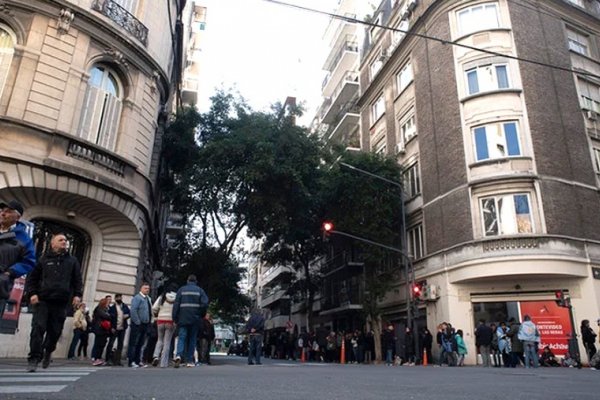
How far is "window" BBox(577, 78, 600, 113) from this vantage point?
24.4m

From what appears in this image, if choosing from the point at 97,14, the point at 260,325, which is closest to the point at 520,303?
the point at 260,325

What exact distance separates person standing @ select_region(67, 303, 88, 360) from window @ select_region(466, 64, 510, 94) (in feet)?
63.9

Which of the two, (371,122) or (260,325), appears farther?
(371,122)

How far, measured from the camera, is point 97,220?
15453mm

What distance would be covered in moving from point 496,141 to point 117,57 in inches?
646

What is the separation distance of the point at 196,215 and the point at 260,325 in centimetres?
861

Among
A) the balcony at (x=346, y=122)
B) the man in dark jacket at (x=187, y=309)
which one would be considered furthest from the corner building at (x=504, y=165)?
the man in dark jacket at (x=187, y=309)

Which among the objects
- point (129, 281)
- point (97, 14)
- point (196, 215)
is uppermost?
point (97, 14)

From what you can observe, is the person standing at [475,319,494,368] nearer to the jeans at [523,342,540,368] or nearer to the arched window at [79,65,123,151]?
the jeans at [523,342,540,368]

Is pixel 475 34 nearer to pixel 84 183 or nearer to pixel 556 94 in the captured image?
pixel 556 94

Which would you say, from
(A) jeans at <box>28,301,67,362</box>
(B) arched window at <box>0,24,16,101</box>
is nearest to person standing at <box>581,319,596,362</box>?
(A) jeans at <box>28,301,67,362</box>

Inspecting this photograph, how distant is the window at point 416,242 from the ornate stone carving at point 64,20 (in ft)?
61.2

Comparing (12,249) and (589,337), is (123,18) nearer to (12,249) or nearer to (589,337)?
(12,249)

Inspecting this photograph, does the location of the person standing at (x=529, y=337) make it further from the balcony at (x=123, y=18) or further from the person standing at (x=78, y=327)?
the balcony at (x=123, y=18)
